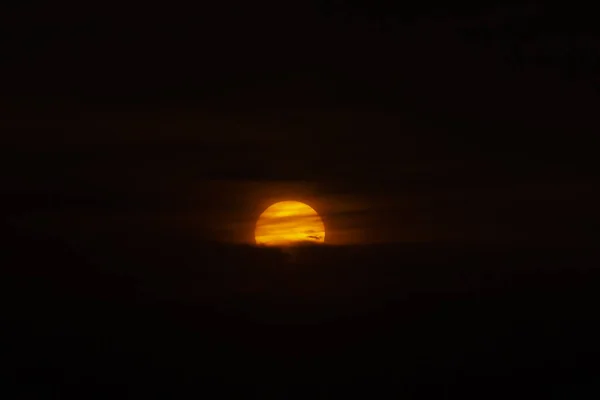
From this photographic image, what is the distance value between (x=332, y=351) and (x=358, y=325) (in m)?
0.82

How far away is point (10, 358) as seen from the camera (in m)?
14.8

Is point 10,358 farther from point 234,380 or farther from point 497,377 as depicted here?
point 497,377

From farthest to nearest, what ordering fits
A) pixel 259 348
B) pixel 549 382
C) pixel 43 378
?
pixel 259 348, pixel 549 382, pixel 43 378

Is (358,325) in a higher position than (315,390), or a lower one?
higher

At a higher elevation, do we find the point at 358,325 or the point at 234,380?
the point at 358,325

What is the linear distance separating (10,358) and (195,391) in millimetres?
2720

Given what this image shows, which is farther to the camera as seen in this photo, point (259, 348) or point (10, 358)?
point (259, 348)

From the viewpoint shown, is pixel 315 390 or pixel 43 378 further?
pixel 315 390

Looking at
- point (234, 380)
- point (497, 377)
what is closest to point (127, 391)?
point (234, 380)

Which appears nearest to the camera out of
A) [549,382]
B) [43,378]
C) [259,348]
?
[43,378]

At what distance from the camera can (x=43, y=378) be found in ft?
47.6

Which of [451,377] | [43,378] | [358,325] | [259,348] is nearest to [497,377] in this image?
[451,377]

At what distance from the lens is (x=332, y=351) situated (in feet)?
55.1

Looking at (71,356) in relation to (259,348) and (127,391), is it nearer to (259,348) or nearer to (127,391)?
(127,391)
